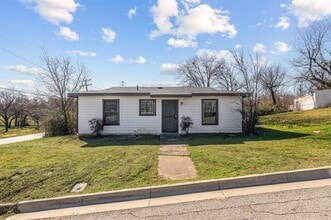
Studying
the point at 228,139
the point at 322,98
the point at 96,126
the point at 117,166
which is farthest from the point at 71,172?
the point at 322,98

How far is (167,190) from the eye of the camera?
19.6ft

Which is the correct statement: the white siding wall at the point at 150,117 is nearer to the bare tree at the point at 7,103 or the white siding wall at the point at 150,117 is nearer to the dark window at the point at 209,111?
the dark window at the point at 209,111

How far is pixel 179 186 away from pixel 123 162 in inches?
107

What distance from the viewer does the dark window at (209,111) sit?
51.0ft

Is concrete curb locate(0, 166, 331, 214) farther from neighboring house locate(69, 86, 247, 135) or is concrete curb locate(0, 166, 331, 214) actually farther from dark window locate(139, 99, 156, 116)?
dark window locate(139, 99, 156, 116)

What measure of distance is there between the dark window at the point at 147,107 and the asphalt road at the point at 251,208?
1044cm

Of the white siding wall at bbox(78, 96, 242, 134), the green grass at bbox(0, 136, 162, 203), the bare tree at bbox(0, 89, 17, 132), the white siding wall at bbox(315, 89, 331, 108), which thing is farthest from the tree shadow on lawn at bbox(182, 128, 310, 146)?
the bare tree at bbox(0, 89, 17, 132)

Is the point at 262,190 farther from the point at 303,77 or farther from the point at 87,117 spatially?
the point at 303,77

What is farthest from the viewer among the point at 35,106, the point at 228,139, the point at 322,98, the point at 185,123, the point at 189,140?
the point at 35,106

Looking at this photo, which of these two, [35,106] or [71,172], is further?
[35,106]

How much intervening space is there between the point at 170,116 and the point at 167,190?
32.2 feet

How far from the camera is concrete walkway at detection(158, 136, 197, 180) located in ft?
23.0

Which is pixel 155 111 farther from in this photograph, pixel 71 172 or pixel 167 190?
pixel 167 190

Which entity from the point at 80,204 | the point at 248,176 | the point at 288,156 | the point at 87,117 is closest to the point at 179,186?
the point at 248,176
